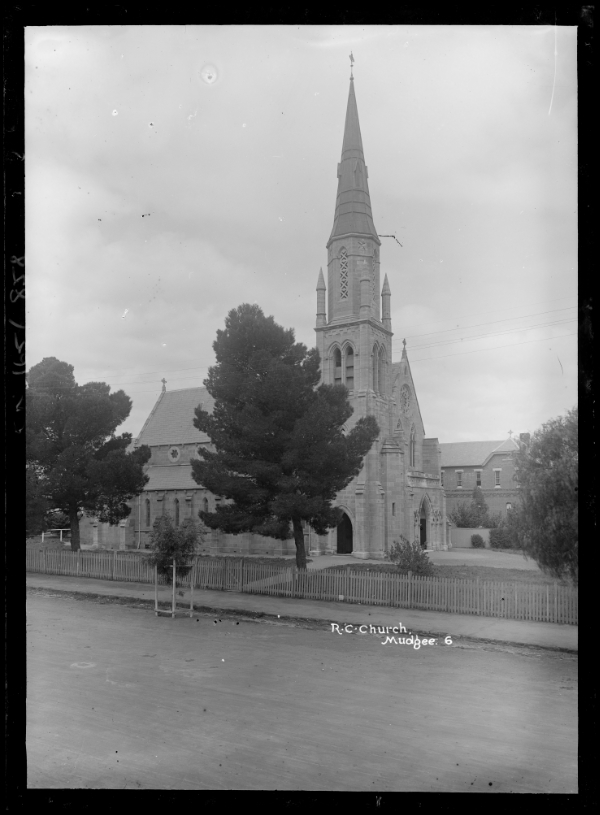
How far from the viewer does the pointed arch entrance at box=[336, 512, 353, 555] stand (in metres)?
28.1

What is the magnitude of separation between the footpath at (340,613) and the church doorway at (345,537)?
11801mm

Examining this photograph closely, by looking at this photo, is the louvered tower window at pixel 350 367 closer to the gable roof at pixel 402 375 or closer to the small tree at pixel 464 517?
the gable roof at pixel 402 375

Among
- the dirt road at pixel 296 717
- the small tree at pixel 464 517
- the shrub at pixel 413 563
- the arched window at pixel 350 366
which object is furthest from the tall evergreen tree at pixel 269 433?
the small tree at pixel 464 517

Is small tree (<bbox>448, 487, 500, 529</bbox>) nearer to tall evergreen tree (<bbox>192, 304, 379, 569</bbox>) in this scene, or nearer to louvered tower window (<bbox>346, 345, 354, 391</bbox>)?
louvered tower window (<bbox>346, 345, 354, 391</bbox>)

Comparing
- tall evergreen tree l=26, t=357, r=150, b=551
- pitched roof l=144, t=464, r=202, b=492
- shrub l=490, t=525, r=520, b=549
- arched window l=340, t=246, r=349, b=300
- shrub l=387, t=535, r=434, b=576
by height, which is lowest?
shrub l=490, t=525, r=520, b=549

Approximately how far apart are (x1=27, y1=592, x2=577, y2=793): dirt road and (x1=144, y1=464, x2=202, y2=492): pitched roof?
611 inches

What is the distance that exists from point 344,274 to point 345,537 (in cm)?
1305

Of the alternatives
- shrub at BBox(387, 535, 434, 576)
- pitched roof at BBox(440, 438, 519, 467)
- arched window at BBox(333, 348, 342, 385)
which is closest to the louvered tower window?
arched window at BBox(333, 348, 342, 385)

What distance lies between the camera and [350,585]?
52.7ft

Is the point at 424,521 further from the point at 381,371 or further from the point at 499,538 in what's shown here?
the point at 381,371
